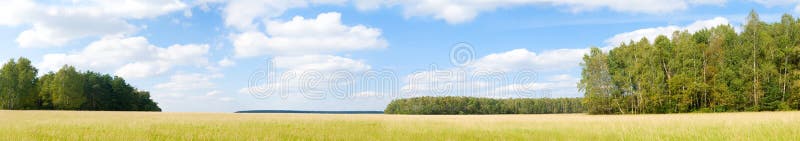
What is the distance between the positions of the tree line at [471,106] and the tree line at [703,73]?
4255 centimetres

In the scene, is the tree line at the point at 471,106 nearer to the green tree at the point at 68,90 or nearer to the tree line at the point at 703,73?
the tree line at the point at 703,73

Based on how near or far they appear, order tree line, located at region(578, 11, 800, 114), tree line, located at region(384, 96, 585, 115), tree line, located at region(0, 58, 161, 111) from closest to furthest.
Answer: tree line, located at region(578, 11, 800, 114)
tree line, located at region(0, 58, 161, 111)
tree line, located at region(384, 96, 585, 115)

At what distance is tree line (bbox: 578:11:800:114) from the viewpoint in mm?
54375

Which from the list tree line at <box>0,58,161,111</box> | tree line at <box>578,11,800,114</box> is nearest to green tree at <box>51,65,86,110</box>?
tree line at <box>0,58,161,111</box>

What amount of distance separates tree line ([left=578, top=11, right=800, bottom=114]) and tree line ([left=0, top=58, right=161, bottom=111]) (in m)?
66.5

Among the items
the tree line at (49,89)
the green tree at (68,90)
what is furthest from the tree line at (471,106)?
the green tree at (68,90)

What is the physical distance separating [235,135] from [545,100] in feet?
378

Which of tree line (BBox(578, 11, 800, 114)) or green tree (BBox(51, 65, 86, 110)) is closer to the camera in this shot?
tree line (BBox(578, 11, 800, 114))

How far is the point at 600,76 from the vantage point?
6006cm

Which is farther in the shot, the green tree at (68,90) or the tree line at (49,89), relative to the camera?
the green tree at (68,90)

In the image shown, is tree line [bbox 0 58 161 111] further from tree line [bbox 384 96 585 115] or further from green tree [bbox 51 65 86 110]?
tree line [bbox 384 96 585 115]

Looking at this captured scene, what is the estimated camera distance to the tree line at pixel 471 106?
106000mm

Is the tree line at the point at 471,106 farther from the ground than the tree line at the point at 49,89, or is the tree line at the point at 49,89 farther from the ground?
the tree line at the point at 49,89

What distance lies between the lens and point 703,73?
2250 inches
